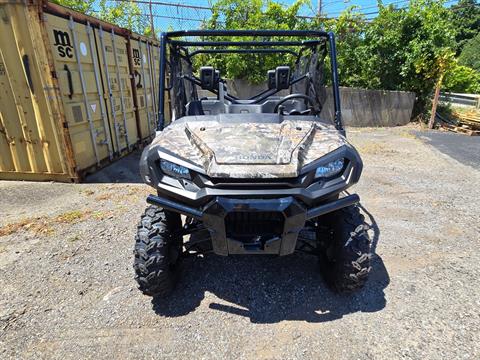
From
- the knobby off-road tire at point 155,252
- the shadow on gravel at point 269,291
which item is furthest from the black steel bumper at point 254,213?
the shadow on gravel at point 269,291

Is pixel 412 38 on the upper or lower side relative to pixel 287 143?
upper

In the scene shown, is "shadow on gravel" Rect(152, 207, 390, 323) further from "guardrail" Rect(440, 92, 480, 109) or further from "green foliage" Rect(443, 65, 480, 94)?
"green foliage" Rect(443, 65, 480, 94)

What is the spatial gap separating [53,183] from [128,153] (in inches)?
69.8

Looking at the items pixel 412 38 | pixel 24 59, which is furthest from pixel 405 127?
pixel 24 59

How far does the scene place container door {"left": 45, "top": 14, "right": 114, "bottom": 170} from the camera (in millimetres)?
4334

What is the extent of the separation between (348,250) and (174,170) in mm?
1326

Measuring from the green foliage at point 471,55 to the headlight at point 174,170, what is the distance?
1045 inches

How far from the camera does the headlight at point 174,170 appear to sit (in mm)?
1879

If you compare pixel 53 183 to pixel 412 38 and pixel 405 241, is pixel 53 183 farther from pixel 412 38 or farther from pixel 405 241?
pixel 412 38

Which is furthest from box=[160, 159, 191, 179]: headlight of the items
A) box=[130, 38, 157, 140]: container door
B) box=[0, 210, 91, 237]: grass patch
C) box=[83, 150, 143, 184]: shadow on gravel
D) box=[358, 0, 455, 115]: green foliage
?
box=[358, 0, 455, 115]: green foliage

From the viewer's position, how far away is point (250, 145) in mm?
1952

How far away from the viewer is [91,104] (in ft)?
16.4

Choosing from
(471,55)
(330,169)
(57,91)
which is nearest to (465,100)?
(330,169)

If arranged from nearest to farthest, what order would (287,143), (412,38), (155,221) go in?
(287,143) → (155,221) → (412,38)
